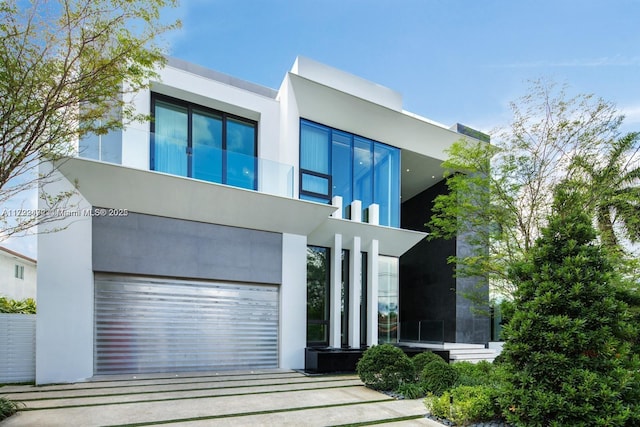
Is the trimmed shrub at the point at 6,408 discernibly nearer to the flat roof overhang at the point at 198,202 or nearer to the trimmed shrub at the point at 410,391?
the flat roof overhang at the point at 198,202

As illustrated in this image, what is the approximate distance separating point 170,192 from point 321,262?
5.52 meters

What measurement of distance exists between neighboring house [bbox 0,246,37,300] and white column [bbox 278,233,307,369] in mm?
13440

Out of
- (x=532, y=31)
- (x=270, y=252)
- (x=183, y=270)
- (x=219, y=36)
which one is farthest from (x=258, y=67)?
(x=532, y=31)

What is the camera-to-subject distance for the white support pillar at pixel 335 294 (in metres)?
12.4

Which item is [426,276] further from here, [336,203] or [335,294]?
[336,203]

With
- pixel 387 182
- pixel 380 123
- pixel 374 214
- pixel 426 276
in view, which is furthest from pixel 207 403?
pixel 426 276

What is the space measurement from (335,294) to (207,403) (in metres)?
6.19

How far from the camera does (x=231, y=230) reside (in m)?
11.2

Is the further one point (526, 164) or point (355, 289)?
point (355, 289)

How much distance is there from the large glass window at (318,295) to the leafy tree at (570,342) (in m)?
7.33

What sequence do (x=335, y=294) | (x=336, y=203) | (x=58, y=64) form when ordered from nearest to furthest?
1. (x=58, y=64)
2. (x=335, y=294)
3. (x=336, y=203)

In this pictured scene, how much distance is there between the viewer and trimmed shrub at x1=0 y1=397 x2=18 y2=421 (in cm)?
605

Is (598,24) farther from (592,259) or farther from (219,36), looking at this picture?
(219,36)

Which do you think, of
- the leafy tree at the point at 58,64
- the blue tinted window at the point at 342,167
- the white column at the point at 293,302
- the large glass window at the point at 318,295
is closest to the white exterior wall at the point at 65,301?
the leafy tree at the point at 58,64
